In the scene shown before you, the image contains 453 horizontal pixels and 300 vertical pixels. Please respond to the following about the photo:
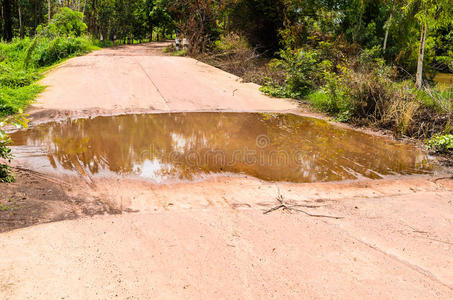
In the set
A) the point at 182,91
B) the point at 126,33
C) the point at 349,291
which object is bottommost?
the point at 349,291

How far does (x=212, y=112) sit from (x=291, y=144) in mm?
2691

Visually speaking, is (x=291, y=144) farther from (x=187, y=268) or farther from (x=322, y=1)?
(x=322, y=1)

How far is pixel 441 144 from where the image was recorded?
6.21 metres

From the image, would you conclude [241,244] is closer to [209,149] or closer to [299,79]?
[209,149]

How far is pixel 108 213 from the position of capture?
12.0 feet

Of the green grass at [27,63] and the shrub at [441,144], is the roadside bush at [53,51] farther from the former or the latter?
the shrub at [441,144]

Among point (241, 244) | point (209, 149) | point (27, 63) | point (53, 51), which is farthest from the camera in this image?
point (53, 51)

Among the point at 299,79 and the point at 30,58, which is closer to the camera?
the point at 299,79

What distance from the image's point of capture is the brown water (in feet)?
16.6

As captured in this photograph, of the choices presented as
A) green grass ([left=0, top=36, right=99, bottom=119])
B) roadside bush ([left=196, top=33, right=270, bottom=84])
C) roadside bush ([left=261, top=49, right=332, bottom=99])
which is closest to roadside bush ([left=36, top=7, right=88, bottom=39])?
green grass ([left=0, top=36, right=99, bottom=119])

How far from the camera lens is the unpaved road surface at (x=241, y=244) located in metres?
2.66

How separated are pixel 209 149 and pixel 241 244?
293 centimetres

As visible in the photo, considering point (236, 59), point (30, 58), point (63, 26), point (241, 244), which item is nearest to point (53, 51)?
point (30, 58)

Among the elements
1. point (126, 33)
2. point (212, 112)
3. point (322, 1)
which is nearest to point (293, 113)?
point (212, 112)
